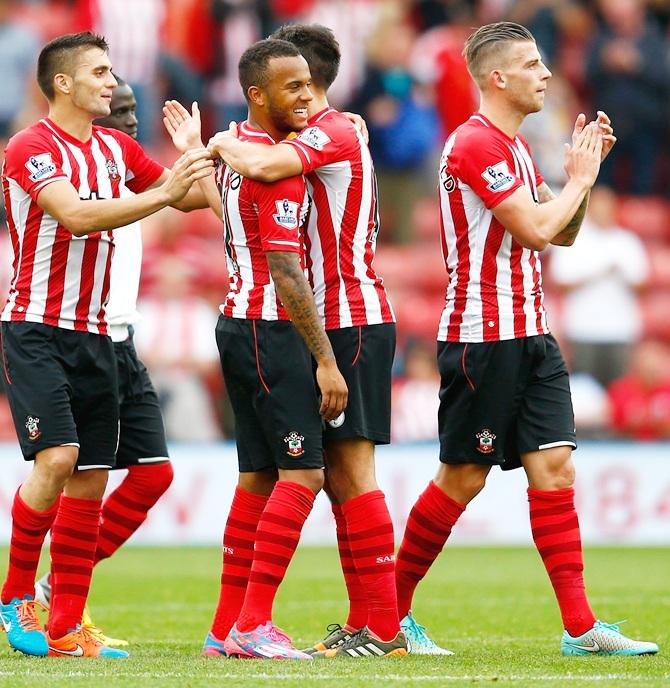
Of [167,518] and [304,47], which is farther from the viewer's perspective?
[167,518]

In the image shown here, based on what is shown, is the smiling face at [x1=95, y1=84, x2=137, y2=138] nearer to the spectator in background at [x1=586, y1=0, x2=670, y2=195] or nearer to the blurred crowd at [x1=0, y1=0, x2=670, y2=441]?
the blurred crowd at [x1=0, y1=0, x2=670, y2=441]

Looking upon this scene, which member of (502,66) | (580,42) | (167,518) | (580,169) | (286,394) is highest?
(580,42)

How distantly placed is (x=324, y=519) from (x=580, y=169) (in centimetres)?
720

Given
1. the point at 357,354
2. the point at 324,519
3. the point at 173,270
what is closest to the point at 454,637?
the point at 357,354

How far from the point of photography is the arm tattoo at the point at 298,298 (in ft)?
19.8

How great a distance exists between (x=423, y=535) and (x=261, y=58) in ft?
7.03

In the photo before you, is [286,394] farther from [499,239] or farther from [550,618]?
[550,618]

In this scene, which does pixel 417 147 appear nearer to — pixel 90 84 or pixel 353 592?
pixel 90 84

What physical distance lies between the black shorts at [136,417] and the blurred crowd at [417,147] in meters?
6.53

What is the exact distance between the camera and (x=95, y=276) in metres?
6.60

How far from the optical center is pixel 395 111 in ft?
52.9

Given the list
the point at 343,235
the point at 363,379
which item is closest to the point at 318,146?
the point at 343,235

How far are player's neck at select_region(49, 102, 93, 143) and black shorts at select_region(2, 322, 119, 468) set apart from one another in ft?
2.80

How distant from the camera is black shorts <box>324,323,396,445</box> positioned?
6273mm
